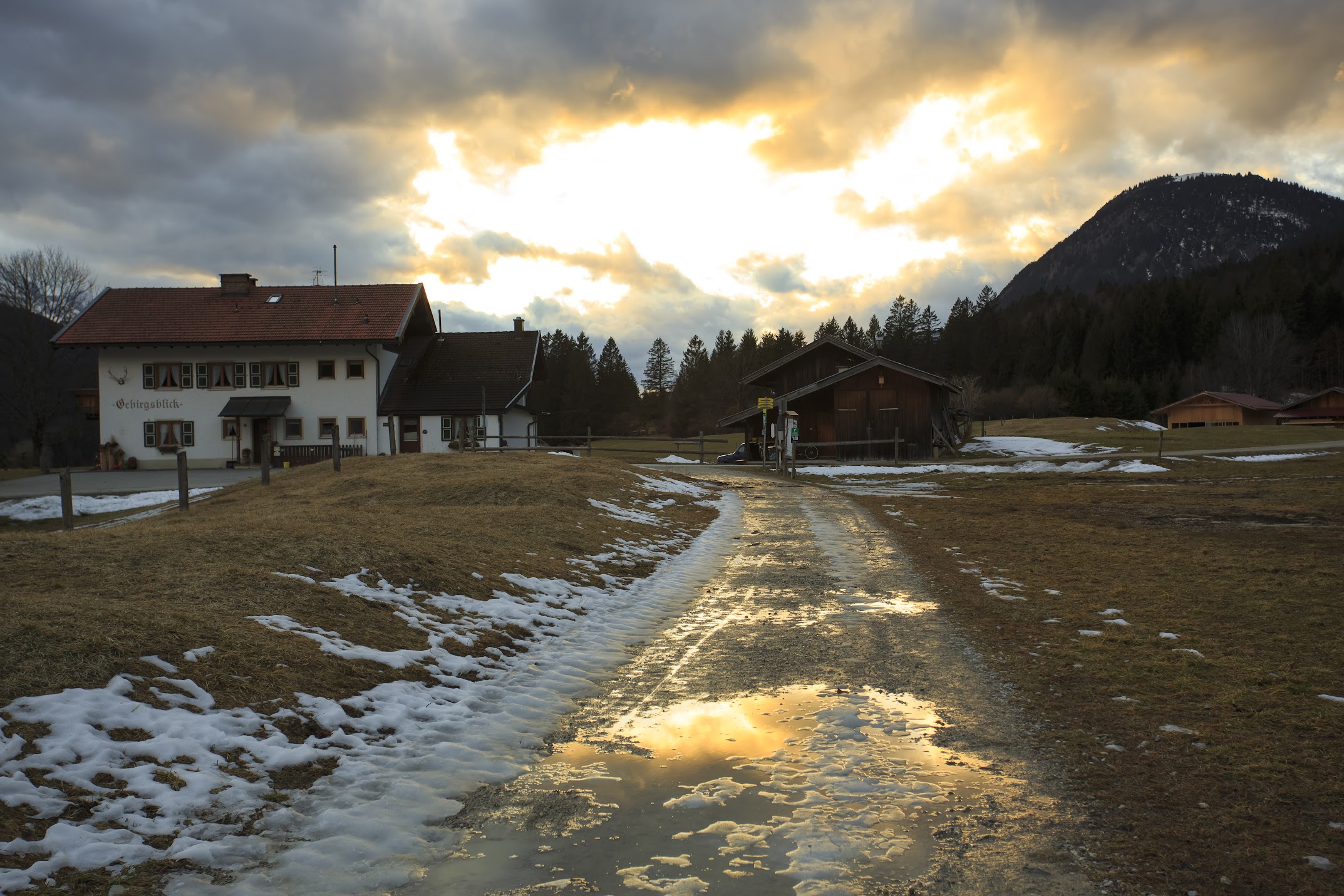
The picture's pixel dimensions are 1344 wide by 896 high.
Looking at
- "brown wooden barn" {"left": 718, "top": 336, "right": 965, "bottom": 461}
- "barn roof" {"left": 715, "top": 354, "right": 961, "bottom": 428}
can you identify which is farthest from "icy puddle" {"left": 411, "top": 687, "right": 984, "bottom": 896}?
"barn roof" {"left": 715, "top": 354, "right": 961, "bottom": 428}

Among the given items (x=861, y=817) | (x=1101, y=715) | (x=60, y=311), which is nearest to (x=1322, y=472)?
(x=1101, y=715)

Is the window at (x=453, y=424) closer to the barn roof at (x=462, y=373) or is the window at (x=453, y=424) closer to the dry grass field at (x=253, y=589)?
the barn roof at (x=462, y=373)

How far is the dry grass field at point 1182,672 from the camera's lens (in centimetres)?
396

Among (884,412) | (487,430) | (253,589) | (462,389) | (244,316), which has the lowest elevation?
(253,589)

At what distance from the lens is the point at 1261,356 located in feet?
338

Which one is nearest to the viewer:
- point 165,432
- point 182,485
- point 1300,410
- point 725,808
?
point 725,808

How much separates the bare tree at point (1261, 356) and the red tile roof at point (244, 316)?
102531mm

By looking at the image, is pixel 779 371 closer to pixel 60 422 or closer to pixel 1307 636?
pixel 1307 636

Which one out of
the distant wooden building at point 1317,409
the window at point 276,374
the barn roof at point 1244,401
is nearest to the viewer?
the window at point 276,374

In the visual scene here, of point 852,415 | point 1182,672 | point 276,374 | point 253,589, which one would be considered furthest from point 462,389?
point 1182,672

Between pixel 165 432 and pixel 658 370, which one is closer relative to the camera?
pixel 165 432

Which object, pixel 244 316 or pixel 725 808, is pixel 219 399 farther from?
pixel 725 808

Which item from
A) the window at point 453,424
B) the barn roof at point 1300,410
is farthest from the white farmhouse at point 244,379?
the barn roof at point 1300,410

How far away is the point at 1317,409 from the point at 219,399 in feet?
307
